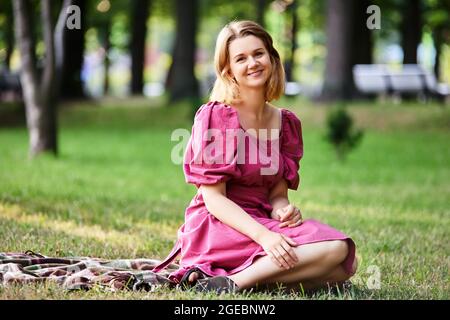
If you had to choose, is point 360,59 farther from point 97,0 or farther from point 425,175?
point 425,175

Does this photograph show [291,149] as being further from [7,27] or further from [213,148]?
[7,27]

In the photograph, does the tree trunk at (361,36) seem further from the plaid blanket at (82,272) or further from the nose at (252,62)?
the nose at (252,62)

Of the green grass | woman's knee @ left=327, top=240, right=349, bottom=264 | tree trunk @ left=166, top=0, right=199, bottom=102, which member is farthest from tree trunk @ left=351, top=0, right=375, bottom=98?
woman's knee @ left=327, top=240, right=349, bottom=264

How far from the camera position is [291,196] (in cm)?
961

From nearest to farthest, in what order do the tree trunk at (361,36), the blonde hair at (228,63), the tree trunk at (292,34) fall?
the blonde hair at (228,63) → the tree trunk at (361,36) → the tree trunk at (292,34)

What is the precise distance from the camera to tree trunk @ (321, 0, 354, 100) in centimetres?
1995

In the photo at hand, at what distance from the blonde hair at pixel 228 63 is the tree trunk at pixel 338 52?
1569cm

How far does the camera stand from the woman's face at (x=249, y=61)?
455 cm

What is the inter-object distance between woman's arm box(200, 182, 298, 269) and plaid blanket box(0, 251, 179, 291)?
46cm

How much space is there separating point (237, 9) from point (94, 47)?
13.4 metres

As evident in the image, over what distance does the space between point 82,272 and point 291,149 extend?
51.7 inches

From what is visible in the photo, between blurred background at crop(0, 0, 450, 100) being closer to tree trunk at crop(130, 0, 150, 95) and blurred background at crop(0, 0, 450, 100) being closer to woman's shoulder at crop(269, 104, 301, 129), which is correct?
tree trunk at crop(130, 0, 150, 95)

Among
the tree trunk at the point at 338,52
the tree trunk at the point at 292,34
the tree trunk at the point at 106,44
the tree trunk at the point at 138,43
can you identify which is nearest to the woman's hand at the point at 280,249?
the tree trunk at the point at 338,52

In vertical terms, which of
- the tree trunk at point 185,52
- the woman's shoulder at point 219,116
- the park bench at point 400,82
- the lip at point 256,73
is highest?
the lip at point 256,73
